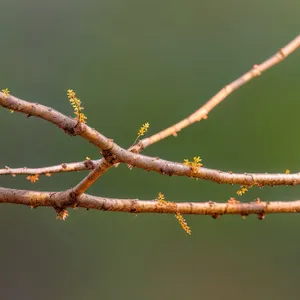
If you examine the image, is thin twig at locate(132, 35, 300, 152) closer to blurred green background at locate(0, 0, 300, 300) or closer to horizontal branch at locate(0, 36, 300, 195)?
horizontal branch at locate(0, 36, 300, 195)

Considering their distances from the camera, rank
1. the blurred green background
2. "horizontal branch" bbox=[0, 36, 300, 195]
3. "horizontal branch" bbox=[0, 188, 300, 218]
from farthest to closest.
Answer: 1. the blurred green background
2. "horizontal branch" bbox=[0, 188, 300, 218]
3. "horizontal branch" bbox=[0, 36, 300, 195]

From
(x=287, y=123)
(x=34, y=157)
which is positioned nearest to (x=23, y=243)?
(x=34, y=157)

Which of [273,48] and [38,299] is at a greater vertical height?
[273,48]

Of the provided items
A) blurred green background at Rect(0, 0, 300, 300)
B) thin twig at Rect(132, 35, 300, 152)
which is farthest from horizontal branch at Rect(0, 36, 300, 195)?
blurred green background at Rect(0, 0, 300, 300)

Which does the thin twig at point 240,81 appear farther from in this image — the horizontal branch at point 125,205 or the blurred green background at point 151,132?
the blurred green background at point 151,132

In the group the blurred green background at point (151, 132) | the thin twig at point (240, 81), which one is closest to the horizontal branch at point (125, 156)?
the thin twig at point (240, 81)

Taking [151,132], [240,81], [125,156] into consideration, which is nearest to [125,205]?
[125,156]

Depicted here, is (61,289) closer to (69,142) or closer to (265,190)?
(69,142)

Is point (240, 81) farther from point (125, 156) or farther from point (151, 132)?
point (151, 132)
